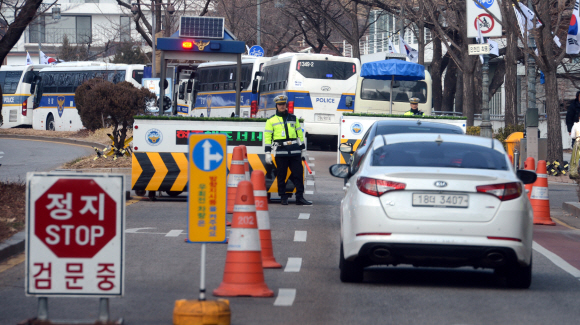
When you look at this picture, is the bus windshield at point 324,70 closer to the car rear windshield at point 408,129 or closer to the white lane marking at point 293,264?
the car rear windshield at point 408,129

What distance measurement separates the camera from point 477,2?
23641 mm

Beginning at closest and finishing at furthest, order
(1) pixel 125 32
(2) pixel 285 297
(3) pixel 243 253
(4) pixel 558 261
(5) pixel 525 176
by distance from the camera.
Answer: (3) pixel 243 253 → (2) pixel 285 297 → (5) pixel 525 176 → (4) pixel 558 261 → (1) pixel 125 32

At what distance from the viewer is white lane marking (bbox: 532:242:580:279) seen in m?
9.19

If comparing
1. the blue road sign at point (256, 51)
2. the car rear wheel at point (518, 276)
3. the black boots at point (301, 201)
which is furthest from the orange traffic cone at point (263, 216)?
the blue road sign at point (256, 51)

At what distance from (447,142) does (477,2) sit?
1622cm

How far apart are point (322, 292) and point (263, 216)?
4.25ft

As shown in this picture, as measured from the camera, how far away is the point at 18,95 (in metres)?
49.2

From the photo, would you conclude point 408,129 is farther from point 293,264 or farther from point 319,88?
point 319,88

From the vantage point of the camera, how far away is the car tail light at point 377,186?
25.1 ft

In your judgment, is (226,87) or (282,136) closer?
(282,136)

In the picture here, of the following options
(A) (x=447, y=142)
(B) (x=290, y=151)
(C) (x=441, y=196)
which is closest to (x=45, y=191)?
(C) (x=441, y=196)

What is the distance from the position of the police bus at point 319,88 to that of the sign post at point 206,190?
73.9 feet

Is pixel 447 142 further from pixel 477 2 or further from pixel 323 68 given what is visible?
pixel 323 68

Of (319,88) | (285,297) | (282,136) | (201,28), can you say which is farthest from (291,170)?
(319,88)
